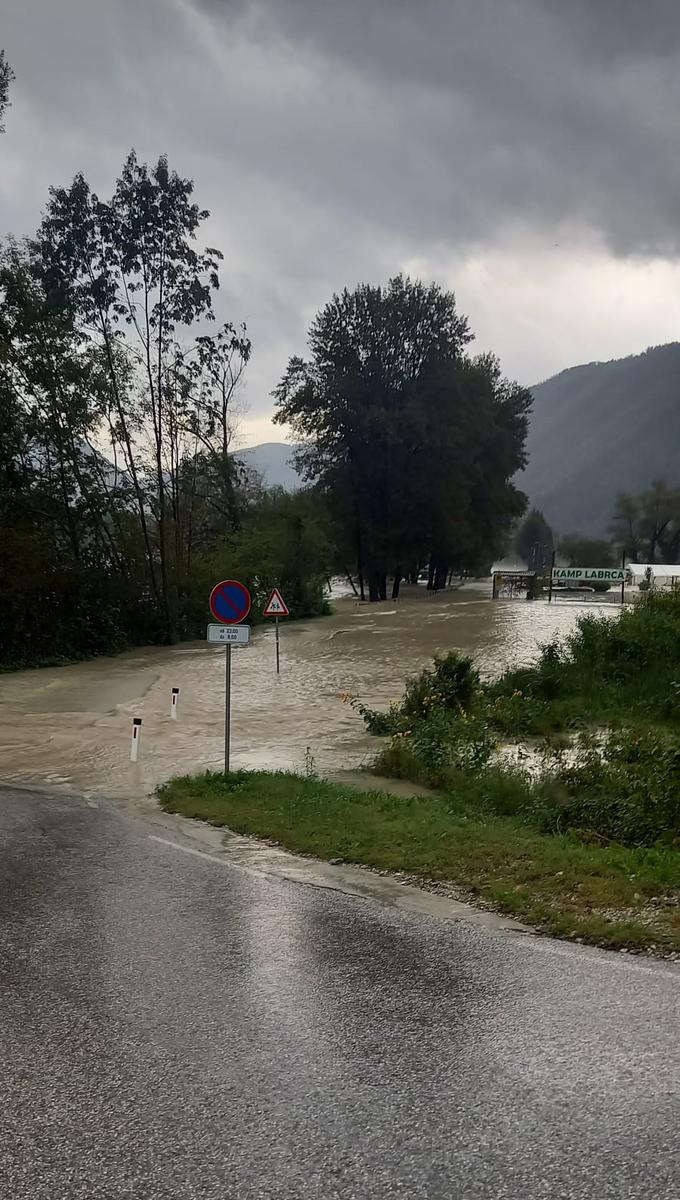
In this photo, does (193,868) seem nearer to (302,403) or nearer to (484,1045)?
(484,1045)

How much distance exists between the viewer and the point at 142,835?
365 inches

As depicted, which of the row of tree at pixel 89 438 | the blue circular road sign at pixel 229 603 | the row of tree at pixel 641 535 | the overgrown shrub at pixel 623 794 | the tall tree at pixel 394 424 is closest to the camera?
the overgrown shrub at pixel 623 794

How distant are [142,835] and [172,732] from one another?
705 centimetres

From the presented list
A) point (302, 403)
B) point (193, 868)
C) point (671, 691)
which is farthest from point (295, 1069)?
point (302, 403)

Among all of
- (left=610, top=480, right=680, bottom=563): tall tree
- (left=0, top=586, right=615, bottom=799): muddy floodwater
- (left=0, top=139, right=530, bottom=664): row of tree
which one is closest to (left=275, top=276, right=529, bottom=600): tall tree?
(left=0, top=139, right=530, bottom=664): row of tree

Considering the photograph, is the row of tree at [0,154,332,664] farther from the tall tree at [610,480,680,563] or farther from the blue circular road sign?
the tall tree at [610,480,680,563]

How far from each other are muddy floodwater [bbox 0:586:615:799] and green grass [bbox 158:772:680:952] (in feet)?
6.30

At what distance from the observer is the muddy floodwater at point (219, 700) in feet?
44.7

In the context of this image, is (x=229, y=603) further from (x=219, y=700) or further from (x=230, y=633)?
(x=219, y=700)

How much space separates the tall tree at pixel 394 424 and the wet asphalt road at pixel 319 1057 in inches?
1996

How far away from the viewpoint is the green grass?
6.42 metres

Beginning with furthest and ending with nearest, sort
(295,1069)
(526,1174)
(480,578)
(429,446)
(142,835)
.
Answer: (480,578) < (429,446) < (142,835) < (295,1069) < (526,1174)

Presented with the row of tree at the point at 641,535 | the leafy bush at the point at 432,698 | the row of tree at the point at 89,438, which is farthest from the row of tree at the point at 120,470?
the row of tree at the point at 641,535

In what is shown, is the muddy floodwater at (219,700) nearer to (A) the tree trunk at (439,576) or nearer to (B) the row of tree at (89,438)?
(B) the row of tree at (89,438)
